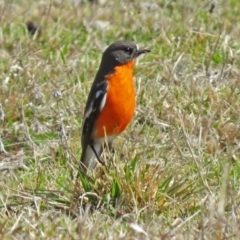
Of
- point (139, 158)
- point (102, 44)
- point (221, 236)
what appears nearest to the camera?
point (221, 236)

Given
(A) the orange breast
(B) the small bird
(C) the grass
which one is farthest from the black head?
(C) the grass

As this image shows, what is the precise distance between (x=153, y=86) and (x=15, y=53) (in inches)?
57.4

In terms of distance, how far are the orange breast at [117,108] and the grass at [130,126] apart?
0.72ft

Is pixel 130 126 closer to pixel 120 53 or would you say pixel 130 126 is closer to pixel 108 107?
pixel 120 53

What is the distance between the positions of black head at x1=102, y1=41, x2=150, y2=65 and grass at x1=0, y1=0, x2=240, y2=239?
24.5 inches

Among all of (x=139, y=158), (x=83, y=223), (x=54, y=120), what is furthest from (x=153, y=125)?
(x=83, y=223)

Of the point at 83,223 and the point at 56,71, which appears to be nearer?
the point at 83,223

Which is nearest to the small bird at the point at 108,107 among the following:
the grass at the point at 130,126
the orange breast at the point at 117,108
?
the orange breast at the point at 117,108

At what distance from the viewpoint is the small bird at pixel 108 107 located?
23.7 ft

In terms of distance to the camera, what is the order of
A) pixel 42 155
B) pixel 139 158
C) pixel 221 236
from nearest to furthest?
pixel 221 236 < pixel 139 158 < pixel 42 155

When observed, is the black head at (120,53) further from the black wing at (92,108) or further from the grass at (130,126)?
the grass at (130,126)

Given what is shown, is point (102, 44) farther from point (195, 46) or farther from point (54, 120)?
point (54, 120)

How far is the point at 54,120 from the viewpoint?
26.9ft

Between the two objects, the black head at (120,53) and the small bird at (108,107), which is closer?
the small bird at (108,107)
